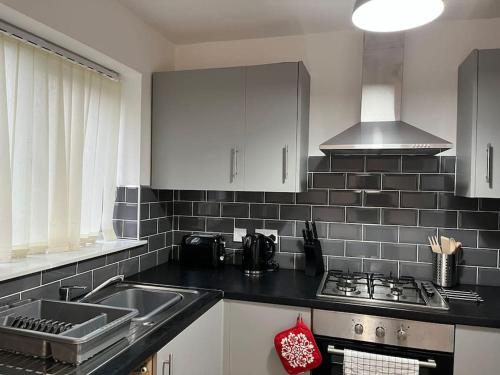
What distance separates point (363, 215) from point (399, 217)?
0.20 metres

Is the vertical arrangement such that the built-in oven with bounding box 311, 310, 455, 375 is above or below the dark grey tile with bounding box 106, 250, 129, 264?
below

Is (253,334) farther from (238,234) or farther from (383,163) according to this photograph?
(383,163)

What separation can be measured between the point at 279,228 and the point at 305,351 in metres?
0.86

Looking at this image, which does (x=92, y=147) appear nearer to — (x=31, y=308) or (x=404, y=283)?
(x=31, y=308)

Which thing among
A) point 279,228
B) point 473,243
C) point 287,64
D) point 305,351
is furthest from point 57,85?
point 473,243

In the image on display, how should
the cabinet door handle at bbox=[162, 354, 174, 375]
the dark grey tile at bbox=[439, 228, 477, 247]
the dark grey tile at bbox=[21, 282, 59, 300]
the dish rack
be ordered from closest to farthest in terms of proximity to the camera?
the dish rack, the cabinet door handle at bbox=[162, 354, 174, 375], the dark grey tile at bbox=[21, 282, 59, 300], the dark grey tile at bbox=[439, 228, 477, 247]

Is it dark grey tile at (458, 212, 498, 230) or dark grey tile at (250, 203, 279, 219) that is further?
dark grey tile at (250, 203, 279, 219)

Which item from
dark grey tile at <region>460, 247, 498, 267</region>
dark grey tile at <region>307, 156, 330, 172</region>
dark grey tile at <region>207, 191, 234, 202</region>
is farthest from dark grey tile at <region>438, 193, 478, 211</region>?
dark grey tile at <region>207, 191, 234, 202</region>

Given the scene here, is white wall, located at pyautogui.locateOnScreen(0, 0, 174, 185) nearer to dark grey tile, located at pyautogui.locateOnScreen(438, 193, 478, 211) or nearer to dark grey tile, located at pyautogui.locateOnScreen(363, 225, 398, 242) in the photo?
dark grey tile, located at pyautogui.locateOnScreen(363, 225, 398, 242)

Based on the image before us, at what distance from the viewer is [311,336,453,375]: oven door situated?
5.25 feet

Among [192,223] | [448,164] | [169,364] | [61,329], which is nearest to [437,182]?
[448,164]

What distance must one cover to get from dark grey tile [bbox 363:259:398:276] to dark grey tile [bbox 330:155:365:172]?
0.56 metres

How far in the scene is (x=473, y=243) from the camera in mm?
2066

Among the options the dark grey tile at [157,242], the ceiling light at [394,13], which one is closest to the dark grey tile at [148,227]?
the dark grey tile at [157,242]
